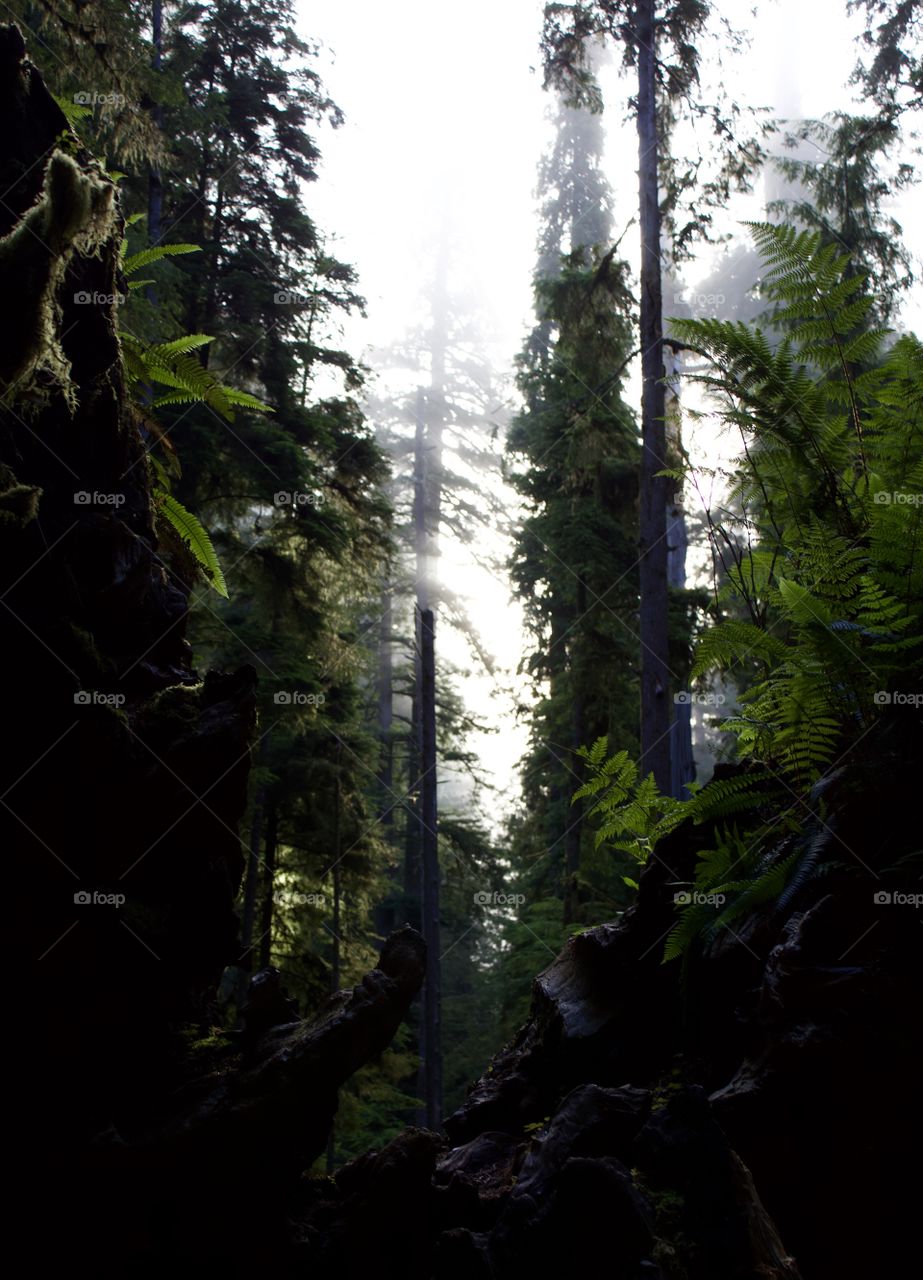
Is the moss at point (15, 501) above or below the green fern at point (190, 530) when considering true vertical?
below

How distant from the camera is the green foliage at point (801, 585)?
3.38 meters

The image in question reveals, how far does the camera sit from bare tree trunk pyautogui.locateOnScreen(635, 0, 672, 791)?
33.1ft

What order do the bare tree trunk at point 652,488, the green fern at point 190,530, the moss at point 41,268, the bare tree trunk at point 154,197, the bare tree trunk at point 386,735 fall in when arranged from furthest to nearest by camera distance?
1. the bare tree trunk at point 386,735
2. the bare tree trunk at point 154,197
3. the bare tree trunk at point 652,488
4. the green fern at point 190,530
5. the moss at point 41,268

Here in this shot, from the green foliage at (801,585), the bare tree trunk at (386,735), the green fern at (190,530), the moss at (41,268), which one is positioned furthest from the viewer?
the bare tree trunk at (386,735)

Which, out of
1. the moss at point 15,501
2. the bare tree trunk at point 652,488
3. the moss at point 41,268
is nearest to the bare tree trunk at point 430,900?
the bare tree trunk at point 652,488

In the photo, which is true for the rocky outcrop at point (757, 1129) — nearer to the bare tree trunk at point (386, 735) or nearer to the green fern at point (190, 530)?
the green fern at point (190, 530)

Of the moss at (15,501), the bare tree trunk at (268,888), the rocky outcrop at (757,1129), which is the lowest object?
→ the rocky outcrop at (757,1129)

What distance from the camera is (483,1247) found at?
2.82m

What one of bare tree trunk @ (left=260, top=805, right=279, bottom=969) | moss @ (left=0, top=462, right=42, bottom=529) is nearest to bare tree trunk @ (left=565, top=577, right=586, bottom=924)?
bare tree trunk @ (left=260, top=805, right=279, bottom=969)

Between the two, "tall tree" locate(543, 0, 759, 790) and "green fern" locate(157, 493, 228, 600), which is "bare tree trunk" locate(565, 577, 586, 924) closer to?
"tall tree" locate(543, 0, 759, 790)

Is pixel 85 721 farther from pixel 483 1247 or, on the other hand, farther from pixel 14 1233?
pixel 483 1247

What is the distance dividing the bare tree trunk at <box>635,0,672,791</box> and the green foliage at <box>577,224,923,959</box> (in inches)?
202

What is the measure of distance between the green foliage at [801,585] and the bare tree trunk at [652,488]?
16.8ft

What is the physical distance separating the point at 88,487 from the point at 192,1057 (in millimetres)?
2676
